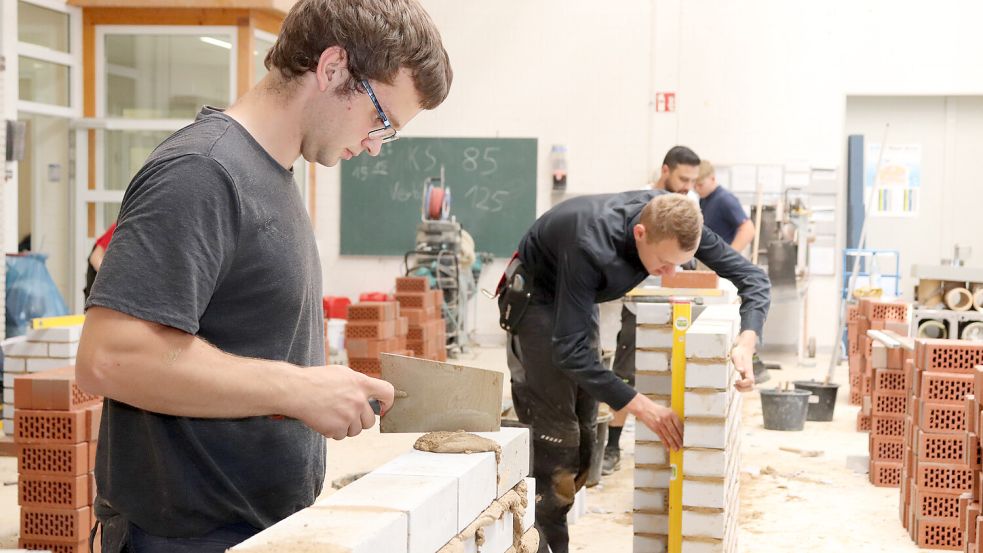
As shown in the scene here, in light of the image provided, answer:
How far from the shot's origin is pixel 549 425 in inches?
152

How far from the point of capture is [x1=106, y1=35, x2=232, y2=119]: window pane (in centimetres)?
1064

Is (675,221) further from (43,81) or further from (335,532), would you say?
(43,81)

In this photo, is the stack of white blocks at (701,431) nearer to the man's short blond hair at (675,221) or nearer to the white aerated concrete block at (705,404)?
the white aerated concrete block at (705,404)

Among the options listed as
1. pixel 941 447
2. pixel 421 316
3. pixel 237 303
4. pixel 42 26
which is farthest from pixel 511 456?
pixel 42 26

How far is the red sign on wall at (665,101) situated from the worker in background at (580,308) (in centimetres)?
763

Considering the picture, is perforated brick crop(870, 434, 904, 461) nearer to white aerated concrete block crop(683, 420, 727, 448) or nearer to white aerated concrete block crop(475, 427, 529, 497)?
white aerated concrete block crop(683, 420, 727, 448)

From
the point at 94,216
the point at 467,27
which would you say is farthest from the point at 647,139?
the point at 94,216

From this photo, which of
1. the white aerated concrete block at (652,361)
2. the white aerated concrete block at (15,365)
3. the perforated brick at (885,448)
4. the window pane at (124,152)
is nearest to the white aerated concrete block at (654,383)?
the white aerated concrete block at (652,361)

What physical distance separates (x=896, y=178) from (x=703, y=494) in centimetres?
873

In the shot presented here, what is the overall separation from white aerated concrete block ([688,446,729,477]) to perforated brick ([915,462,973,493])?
144 cm

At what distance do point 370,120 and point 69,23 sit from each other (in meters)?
9.85

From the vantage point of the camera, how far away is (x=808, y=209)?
1112 centimetres

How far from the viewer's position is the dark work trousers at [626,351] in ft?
19.5

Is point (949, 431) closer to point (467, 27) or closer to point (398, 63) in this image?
point (398, 63)
